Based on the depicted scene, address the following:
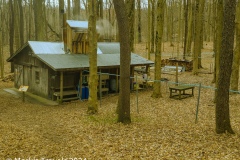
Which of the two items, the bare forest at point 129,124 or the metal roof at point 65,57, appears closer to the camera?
the bare forest at point 129,124

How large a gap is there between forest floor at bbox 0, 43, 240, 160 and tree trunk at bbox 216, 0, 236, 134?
1.69 ft

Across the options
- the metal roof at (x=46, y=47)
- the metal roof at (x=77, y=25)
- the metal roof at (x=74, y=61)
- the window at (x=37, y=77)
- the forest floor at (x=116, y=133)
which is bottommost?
the forest floor at (x=116, y=133)

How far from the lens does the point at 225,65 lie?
7820 mm

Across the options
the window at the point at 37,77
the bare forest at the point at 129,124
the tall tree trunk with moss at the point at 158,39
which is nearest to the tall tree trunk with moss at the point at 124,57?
the bare forest at the point at 129,124

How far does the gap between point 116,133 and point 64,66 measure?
7747 mm

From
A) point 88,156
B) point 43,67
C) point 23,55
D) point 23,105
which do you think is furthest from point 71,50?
point 88,156

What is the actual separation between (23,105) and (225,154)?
39.9 feet

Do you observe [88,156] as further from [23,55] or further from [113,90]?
[23,55]

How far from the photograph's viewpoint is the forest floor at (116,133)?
731 centimetres

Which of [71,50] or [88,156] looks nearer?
[88,156]

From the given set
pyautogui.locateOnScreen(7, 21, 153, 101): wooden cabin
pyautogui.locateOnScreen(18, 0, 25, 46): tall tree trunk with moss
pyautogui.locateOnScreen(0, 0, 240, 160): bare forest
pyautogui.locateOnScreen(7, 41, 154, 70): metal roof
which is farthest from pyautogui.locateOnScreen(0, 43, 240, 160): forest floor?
pyautogui.locateOnScreen(18, 0, 25, 46): tall tree trunk with moss

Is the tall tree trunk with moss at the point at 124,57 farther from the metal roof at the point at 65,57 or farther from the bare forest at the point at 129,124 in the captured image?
the metal roof at the point at 65,57

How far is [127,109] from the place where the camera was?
1027 centimetres

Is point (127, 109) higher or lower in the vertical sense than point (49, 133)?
higher
